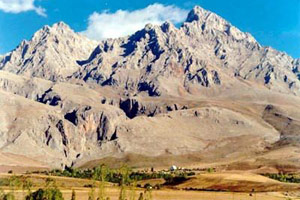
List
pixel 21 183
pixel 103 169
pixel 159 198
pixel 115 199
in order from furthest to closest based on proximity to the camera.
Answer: pixel 159 198 < pixel 115 199 < pixel 21 183 < pixel 103 169

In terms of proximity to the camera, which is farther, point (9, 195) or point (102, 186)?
point (9, 195)

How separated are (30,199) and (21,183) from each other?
21931 mm

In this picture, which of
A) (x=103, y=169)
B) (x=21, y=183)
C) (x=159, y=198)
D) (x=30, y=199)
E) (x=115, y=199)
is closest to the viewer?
(x=103, y=169)

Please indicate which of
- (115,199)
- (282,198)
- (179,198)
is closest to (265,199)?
(282,198)

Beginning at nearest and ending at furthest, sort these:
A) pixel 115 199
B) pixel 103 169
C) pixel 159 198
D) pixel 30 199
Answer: pixel 103 169, pixel 30 199, pixel 115 199, pixel 159 198

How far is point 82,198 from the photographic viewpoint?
18762 centimetres

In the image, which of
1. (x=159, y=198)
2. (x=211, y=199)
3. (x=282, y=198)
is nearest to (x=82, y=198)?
(x=159, y=198)

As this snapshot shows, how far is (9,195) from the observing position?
120 meters

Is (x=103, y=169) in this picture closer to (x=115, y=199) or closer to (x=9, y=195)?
(x=9, y=195)

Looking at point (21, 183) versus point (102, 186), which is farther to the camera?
point (21, 183)

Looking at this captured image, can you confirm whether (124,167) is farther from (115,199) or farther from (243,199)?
(243,199)

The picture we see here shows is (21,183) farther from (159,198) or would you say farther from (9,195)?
(159,198)

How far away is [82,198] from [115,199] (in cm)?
1538

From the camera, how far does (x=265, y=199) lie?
196500mm
